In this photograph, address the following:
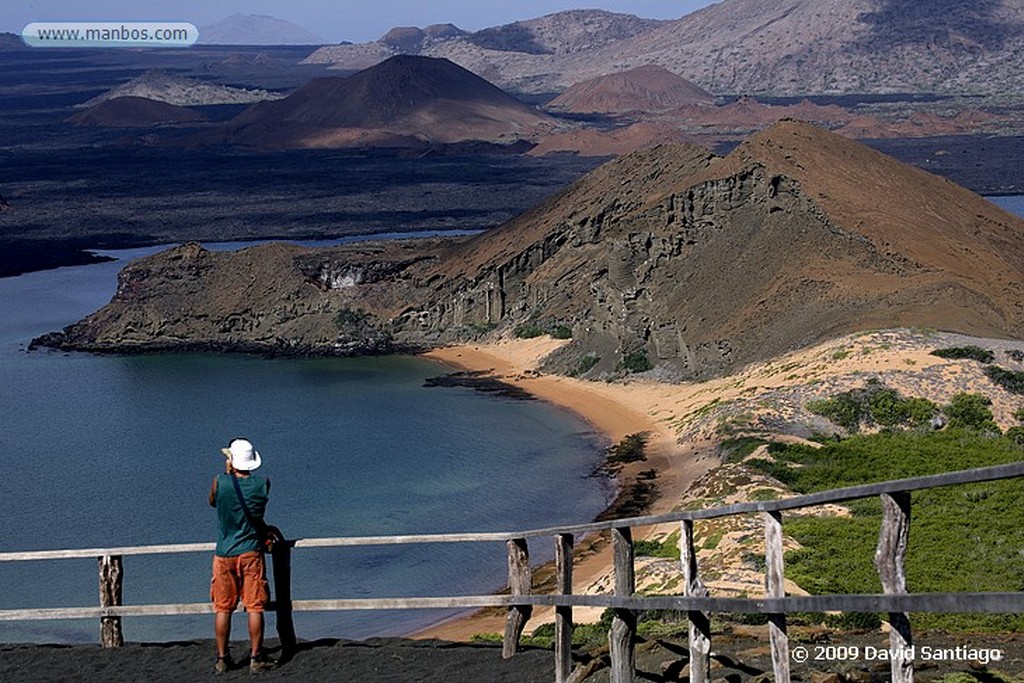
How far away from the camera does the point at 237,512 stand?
11375 mm

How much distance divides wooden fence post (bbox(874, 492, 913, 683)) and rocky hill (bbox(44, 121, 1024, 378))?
3098cm

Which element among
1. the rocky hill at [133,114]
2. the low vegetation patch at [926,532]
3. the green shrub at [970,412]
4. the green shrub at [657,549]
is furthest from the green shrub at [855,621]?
the rocky hill at [133,114]

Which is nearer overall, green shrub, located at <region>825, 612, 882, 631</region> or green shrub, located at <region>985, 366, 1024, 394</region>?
green shrub, located at <region>825, 612, 882, 631</region>

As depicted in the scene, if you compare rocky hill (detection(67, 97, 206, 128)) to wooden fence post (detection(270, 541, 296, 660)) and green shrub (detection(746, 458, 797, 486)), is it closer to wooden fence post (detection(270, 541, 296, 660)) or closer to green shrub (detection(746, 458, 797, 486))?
green shrub (detection(746, 458, 797, 486))

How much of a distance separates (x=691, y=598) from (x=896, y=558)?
196 cm

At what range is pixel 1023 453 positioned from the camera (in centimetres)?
2669

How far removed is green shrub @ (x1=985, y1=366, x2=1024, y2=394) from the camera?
31656mm

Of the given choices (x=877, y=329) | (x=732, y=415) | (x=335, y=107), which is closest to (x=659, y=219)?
(x=877, y=329)

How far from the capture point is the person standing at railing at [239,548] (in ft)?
37.2

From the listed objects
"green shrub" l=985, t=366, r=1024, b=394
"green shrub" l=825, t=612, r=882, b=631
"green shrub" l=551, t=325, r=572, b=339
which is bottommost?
"green shrub" l=551, t=325, r=572, b=339

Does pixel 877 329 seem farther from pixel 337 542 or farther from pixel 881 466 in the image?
pixel 337 542

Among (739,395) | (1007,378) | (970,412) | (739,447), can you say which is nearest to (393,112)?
(739,395)

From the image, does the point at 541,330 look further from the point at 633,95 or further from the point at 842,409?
the point at 633,95

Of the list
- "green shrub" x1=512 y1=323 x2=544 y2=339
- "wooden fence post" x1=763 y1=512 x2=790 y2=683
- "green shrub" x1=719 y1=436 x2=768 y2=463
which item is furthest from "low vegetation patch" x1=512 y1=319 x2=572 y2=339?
"wooden fence post" x1=763 y1=512 x2=790 y2=683
